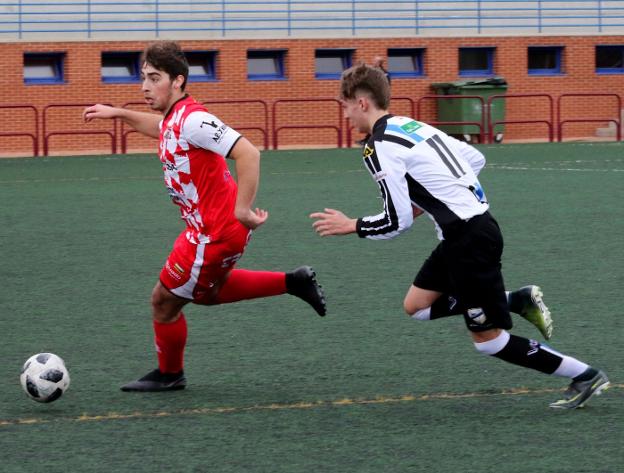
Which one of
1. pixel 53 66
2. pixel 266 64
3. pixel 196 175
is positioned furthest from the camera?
pixel 266 64

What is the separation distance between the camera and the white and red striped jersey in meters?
5.48

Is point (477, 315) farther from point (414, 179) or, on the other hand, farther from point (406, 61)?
point (406, 61)

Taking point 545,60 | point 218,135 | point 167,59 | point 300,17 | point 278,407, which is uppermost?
point 300,17

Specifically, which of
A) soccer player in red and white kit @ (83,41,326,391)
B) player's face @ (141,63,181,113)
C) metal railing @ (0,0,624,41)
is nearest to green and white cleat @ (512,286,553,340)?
soccer player in red and white kit @ (83,41,326,391)

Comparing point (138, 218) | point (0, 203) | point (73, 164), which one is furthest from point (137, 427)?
point (73, 164)

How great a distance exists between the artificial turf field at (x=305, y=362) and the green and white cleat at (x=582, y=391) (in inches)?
2.8

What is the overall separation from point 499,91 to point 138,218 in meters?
15.1

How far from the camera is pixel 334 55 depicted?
2803 cm

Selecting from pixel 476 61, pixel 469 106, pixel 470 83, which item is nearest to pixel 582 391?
pixel 469 106

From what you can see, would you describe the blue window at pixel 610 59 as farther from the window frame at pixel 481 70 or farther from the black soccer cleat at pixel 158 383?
the black soccer cleat at pixel 158 383

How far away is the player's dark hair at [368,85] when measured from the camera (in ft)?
17.0

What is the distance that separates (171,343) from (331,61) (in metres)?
22.8

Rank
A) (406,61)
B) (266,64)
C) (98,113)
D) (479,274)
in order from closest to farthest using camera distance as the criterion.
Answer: (479,274) < (98,113) < (266,64) < (406,61)

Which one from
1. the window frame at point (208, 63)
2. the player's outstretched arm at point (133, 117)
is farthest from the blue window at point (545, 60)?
the player's outstretched arm at point (133, 117)
